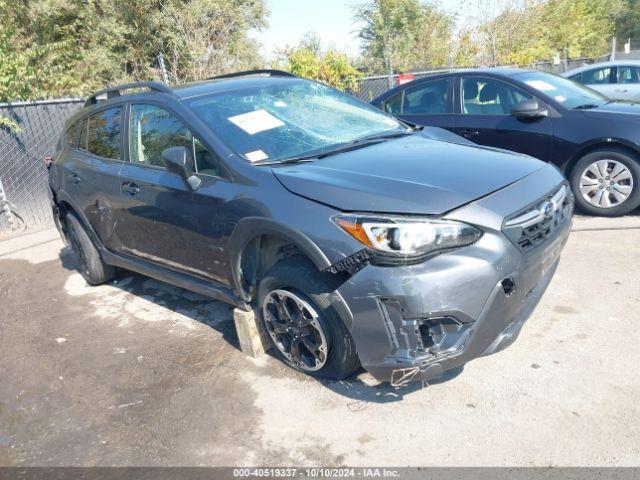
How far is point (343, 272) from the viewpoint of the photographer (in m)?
2.73

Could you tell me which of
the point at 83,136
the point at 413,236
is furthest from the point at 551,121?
the point at 83,136

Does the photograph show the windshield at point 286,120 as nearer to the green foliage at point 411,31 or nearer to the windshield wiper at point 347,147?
the windshield wiper at point 347,147

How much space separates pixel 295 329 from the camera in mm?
3172

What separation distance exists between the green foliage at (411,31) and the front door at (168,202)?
17733 mm

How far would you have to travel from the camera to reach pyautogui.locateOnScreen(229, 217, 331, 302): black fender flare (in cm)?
276

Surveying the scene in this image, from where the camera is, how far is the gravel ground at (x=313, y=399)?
2637mm

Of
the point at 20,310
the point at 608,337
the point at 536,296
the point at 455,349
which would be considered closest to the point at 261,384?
the point at 455,349

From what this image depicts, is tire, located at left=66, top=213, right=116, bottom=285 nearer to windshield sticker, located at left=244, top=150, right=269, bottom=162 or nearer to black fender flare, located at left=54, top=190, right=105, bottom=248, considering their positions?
black fender flare, located at left=54, top=190, right=105, bottom=248

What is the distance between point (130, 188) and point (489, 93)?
4143 mm

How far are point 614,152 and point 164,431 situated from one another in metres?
4.80

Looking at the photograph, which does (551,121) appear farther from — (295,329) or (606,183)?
(295,329)

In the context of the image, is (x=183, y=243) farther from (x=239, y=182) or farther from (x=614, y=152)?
(x=614, y=152)

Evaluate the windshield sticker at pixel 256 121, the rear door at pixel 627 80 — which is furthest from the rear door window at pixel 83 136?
the rear door at pixel 627 80

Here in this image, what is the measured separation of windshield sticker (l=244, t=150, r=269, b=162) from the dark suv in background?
11.3 ft
